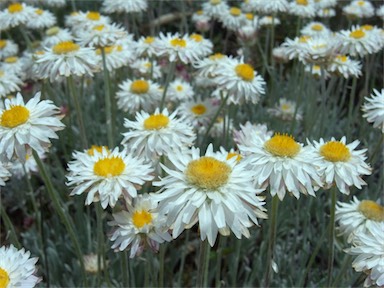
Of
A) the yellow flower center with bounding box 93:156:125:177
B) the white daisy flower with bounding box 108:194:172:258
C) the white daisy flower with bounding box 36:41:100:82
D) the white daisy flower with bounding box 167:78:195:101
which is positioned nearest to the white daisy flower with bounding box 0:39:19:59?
the white daisy flower with bounding box 167:78:195:101

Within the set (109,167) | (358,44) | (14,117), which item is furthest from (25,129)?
(358,44)

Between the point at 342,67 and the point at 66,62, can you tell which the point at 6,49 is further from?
the point at 342,67

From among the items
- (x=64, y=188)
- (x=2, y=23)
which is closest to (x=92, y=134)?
(x=64, y=188)

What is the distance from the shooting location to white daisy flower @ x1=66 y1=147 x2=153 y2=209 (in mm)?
1658

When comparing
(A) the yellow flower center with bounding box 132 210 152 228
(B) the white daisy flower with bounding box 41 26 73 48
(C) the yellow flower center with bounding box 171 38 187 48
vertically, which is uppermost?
Answer: (C) the yellow flower center with bounding box 171 38 187 48

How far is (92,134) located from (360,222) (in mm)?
2003

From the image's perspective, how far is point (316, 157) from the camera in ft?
5.98

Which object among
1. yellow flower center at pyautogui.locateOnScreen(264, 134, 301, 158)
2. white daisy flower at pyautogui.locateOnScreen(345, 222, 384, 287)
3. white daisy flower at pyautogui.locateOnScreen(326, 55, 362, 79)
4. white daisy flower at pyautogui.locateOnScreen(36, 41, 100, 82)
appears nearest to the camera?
white daisy flower at pyautogui.locateOnScreen(345, 222, 384, 287)

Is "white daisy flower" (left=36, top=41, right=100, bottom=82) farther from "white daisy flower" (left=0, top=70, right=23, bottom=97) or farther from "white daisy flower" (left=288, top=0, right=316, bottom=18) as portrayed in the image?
"white daisy flower" (left=288, top=0, right=316, bottom=18)

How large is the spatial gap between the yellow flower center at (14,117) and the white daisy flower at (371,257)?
1.17 metres

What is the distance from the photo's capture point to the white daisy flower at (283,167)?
160 cm

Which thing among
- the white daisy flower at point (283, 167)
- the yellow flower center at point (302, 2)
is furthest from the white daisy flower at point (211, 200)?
the yellow flower center at point (302, 2)

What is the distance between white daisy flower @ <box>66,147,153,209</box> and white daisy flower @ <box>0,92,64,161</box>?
0.14 meters

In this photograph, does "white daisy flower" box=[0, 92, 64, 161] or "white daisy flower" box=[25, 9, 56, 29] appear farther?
"white daisy flower" box=[25, 9, 56, 29]
